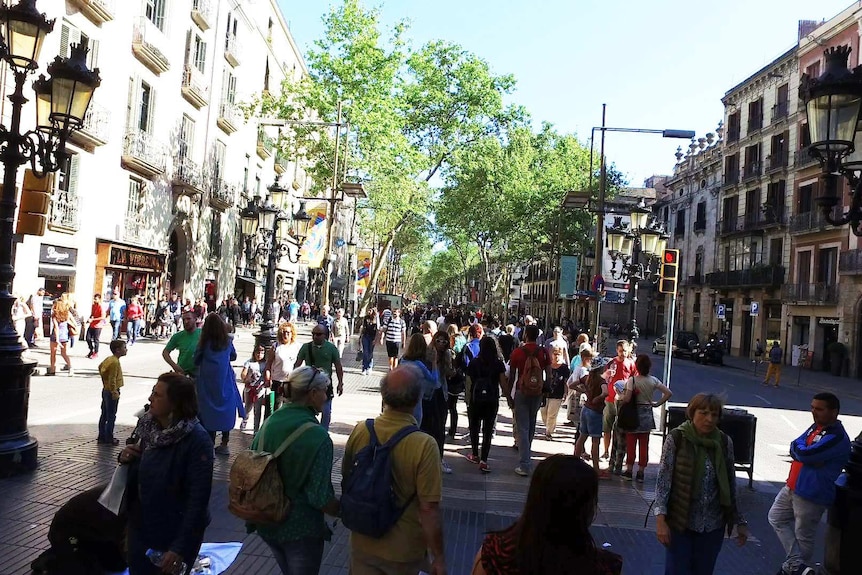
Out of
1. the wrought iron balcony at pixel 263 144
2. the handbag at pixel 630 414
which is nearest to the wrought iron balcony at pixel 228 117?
the wrought iron balcony at pixel 263 144

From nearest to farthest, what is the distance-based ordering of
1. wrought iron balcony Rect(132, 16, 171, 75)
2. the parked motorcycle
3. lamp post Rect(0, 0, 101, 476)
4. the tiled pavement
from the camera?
1. the tiled pavement
2. lamp post Rect(0, 0, 101, 476)
3. wrought iron balcony Rect(132, 16, 171, 75)
4. the parked motorcycle

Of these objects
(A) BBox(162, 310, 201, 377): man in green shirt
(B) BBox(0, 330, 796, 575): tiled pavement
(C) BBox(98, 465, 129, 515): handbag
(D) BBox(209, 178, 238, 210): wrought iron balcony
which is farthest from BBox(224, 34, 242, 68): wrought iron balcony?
(C) BBox(98, 465, 129, 515): handbag

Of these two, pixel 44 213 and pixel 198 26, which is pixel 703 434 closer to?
pixel 44 213

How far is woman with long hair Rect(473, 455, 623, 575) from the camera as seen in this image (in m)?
2.29

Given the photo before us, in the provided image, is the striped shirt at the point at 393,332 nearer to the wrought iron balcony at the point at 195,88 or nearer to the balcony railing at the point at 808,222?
the wrought iron balcony at the point at 195,88

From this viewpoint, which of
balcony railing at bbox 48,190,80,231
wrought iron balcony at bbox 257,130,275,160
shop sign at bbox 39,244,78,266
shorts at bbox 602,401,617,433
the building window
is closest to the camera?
shorts at bbox 602,401,617,433

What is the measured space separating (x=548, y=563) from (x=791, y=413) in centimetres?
1773

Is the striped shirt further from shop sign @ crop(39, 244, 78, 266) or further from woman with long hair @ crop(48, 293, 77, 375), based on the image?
shop sign @ crop(39, 244, 78, 266)

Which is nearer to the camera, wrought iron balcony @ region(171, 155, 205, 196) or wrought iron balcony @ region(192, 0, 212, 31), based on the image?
wrought iron balcony @ region(171, 155, 205, 196)

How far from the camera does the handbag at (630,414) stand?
8.49 m

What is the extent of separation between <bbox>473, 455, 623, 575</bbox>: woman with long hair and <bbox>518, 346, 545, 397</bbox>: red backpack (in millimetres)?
6032

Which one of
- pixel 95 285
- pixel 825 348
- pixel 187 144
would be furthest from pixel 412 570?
pixel 825 348

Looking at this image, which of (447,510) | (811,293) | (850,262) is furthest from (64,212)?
(811,293)

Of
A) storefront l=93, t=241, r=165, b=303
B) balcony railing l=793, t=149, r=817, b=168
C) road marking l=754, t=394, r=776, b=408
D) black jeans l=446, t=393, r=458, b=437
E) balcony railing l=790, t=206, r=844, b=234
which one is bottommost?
road marking l=754, t=394, r=776, b=408
